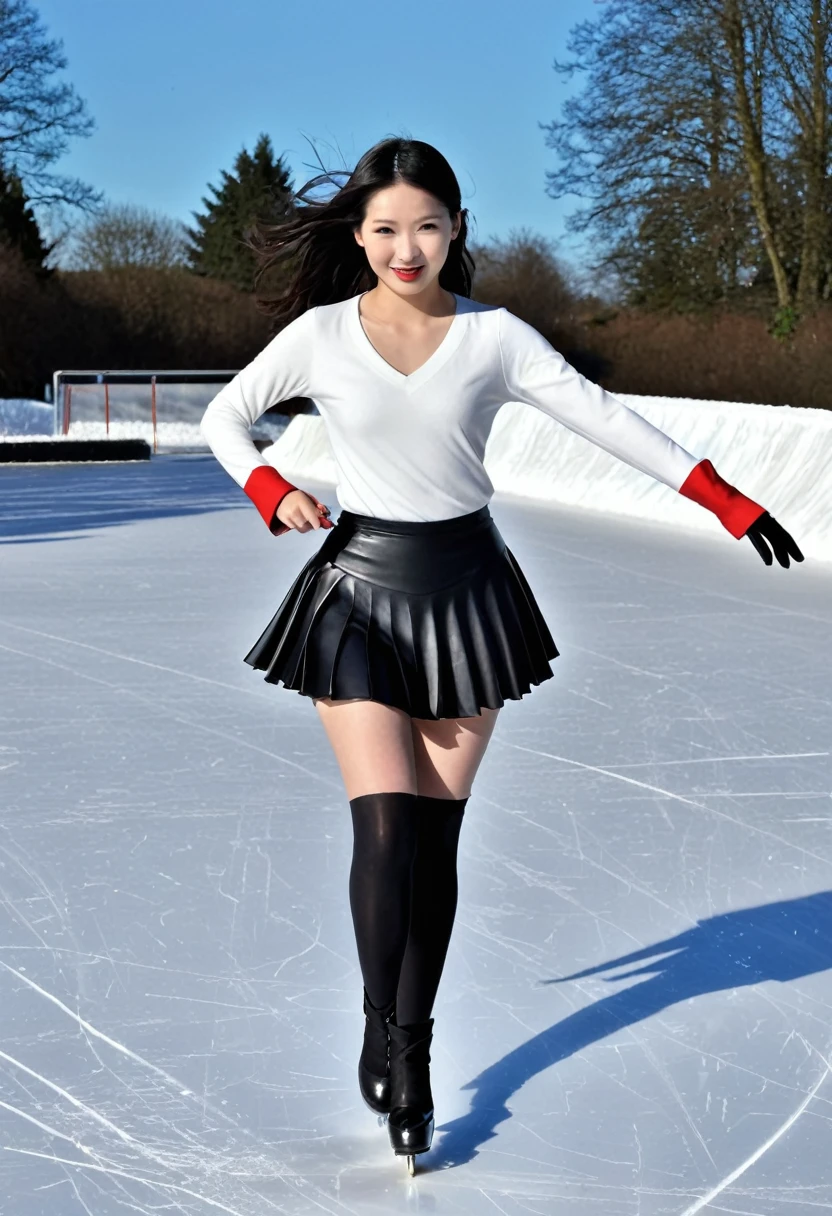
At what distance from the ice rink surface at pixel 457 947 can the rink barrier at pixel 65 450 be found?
1442 centimetres

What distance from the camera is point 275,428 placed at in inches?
1325

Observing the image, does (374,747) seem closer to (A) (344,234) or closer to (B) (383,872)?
(B) (383,872)

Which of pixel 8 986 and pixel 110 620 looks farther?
pixel 110 620

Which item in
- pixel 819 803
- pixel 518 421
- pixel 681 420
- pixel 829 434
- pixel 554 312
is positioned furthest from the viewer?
pixel 554 312

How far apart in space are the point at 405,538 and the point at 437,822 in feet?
1.73

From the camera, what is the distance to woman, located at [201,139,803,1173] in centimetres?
284

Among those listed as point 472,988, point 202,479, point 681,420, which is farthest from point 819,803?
point 202,479

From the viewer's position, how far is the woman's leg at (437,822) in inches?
118

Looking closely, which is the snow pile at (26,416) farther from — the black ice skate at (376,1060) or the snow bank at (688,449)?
the black ice skate at (376,1060)

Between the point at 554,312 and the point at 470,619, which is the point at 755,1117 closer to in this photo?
the point at 470,619

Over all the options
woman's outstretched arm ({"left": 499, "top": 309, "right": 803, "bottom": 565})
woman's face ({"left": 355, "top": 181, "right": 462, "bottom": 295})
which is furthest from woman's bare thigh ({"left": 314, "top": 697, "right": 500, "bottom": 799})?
woman's face ({"left": 355, "top": 181, "right": 462, "bottom": 295})

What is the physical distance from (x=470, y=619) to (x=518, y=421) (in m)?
13.6

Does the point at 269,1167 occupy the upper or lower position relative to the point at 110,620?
upper

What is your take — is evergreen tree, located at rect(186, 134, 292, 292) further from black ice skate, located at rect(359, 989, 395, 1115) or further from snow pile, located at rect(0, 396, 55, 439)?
black ice skate, located at rect(359, 989, 395, 1115)
